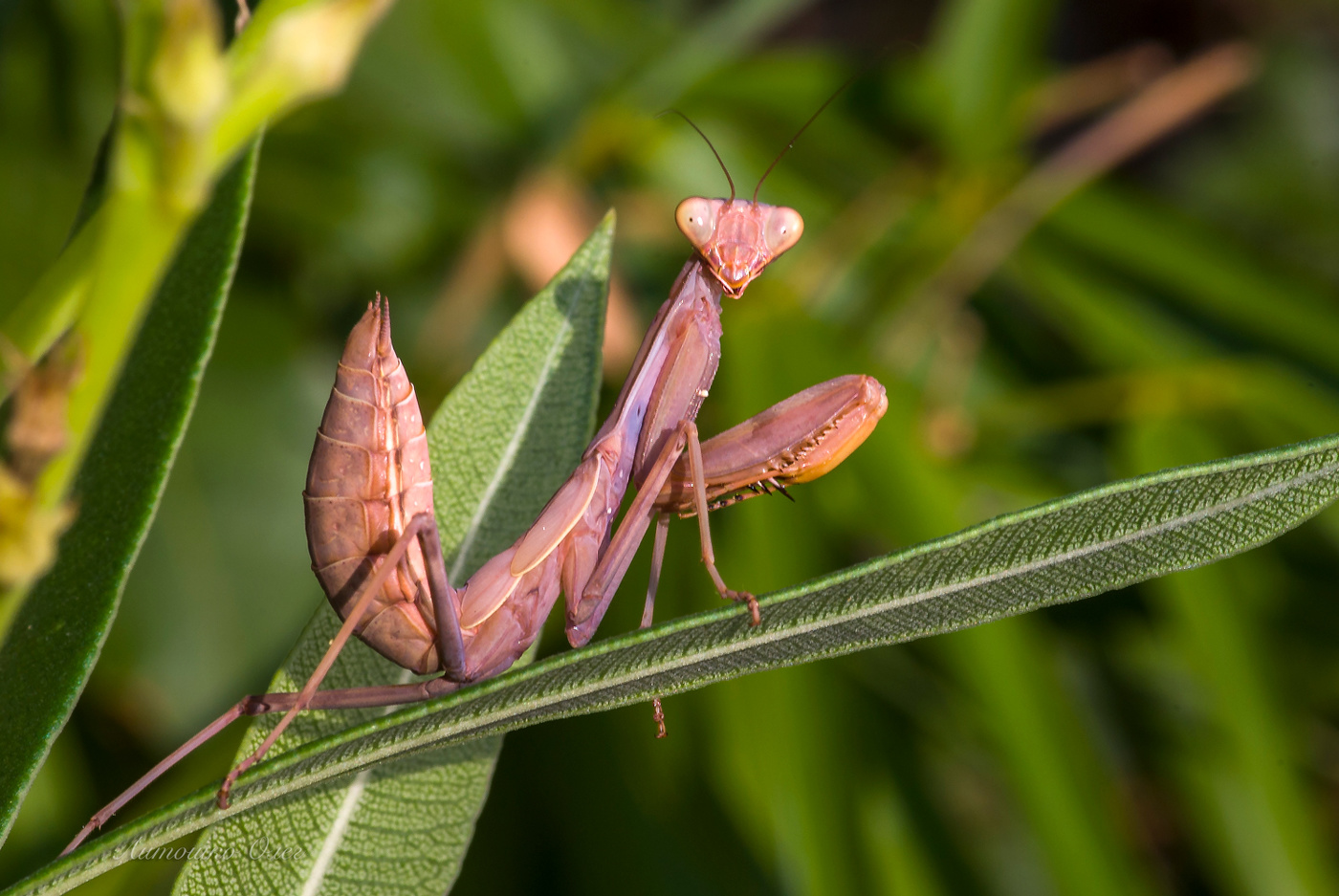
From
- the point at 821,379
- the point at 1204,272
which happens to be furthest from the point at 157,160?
the point at 1204,272

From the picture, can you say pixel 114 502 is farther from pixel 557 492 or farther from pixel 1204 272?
pixel 1204 272

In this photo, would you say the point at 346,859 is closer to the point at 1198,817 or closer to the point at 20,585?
the point at 20,585

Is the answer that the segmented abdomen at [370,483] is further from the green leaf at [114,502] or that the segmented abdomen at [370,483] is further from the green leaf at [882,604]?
the green leaf at [882,604]

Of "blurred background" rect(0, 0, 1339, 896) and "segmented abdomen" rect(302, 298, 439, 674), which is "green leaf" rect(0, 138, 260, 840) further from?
"blurred background" rect(0, 0, 1339, 896)

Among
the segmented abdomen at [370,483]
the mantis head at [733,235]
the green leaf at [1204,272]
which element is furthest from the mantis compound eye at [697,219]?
the green leaf at [1204,272]

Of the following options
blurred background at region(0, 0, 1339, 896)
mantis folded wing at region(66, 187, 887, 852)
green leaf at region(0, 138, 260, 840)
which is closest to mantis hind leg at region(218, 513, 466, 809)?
mantis folded wing at region(66, 187, 887, 852)

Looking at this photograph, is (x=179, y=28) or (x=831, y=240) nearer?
(x=179, y=28)

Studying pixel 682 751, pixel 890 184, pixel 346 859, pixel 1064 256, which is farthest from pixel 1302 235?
pixel 346 859
